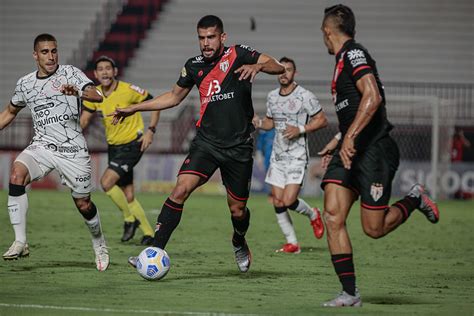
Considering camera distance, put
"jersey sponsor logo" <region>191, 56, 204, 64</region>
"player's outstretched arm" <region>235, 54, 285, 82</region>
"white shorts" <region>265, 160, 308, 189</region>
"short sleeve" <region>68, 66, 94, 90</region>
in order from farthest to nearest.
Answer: "white shorts" <region>265, 160, 308, 189</region>, "short sleeve" <region>68, 66, 94, 90</region>, "jersey sponsor logo" <region>191, 56, 204, 64</region>, "player's outstretched arm" <region>235, 54, 285, 82</region>

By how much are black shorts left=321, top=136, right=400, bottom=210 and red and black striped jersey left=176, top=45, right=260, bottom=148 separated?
1.85 m

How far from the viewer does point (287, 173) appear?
13289 mm

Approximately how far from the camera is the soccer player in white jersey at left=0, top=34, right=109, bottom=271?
32.9ft

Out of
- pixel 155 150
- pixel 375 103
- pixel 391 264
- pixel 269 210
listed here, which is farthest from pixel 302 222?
pixel 375 103

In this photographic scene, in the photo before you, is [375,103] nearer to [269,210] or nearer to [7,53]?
[269,210]

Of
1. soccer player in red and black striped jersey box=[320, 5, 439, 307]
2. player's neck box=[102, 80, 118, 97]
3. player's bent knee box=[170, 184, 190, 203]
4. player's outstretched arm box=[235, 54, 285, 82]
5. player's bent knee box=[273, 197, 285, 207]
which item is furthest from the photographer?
player's neck box=[102, 80, 118, 97]

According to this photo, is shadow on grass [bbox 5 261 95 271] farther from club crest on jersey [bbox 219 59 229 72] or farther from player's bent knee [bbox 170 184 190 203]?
club crest on jersey [bbox 219 59 229 72]

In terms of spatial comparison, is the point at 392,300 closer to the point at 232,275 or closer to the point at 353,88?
the point at 353,88

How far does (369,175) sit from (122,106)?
629 centimetres

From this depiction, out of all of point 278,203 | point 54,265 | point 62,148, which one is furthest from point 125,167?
point 62,148

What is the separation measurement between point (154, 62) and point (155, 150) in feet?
19.2

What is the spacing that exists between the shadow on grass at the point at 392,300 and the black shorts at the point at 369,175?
0.81 m

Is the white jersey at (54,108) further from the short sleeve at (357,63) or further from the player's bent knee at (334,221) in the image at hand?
the player's bent knee at (334,221)

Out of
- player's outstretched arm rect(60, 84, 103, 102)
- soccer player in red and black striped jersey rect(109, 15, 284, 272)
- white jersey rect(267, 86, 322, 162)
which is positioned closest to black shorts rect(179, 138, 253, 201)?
soccer player in red and black striped jersey rect(109, 15, 284, 272)
